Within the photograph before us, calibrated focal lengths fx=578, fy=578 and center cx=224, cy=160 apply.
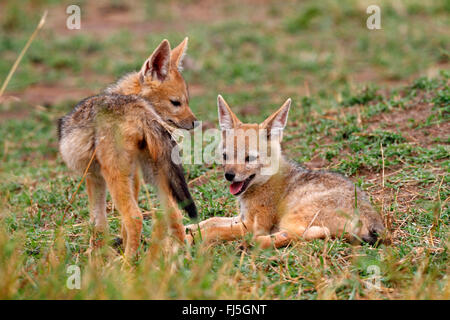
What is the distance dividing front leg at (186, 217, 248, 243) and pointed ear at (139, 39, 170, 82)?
1680 mm

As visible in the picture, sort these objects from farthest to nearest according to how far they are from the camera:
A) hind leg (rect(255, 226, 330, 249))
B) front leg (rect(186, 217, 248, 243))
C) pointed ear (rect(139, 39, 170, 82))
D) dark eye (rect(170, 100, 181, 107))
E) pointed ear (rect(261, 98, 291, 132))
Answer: dark eye (rect(170, 100, 181, 107)) < pointed ear (rect(139, 39, 170, 82)) < pointed ear (rect(261, 98, 291, 132)) < front leg (rect(186, 217, 248, 243)) < hind leg (rect(255, 226, 330, 249))

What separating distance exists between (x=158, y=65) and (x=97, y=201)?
167cm

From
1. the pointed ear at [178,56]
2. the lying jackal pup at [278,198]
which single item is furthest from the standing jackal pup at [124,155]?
the pointed ear at [178,56]

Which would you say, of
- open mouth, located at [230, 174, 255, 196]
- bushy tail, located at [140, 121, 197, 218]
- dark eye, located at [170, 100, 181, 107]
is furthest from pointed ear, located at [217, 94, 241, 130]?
bushy tail, located at [140, 121, 197, 218]

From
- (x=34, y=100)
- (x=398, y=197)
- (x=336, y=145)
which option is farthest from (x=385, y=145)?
(x=34, y=100)

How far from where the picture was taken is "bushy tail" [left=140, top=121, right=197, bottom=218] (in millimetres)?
4410

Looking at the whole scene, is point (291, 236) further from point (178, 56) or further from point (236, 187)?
point (178, 56)

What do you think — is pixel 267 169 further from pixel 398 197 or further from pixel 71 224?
pixel 71 224

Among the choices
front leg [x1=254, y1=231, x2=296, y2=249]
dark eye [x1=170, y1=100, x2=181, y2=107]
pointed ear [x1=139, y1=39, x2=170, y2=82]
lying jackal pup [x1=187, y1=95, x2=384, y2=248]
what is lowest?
front leg [x1=254, y1=231, x2=296, y2=249]

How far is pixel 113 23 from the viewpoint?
14828 millimetres

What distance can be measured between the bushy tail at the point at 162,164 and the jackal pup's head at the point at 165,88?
1.37m

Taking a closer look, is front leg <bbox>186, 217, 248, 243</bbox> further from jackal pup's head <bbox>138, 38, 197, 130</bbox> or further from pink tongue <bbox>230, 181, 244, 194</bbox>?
jackal pup's head <bbox>138, 38, 197, 130</bbox>

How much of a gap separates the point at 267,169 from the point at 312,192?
50 centimetres
